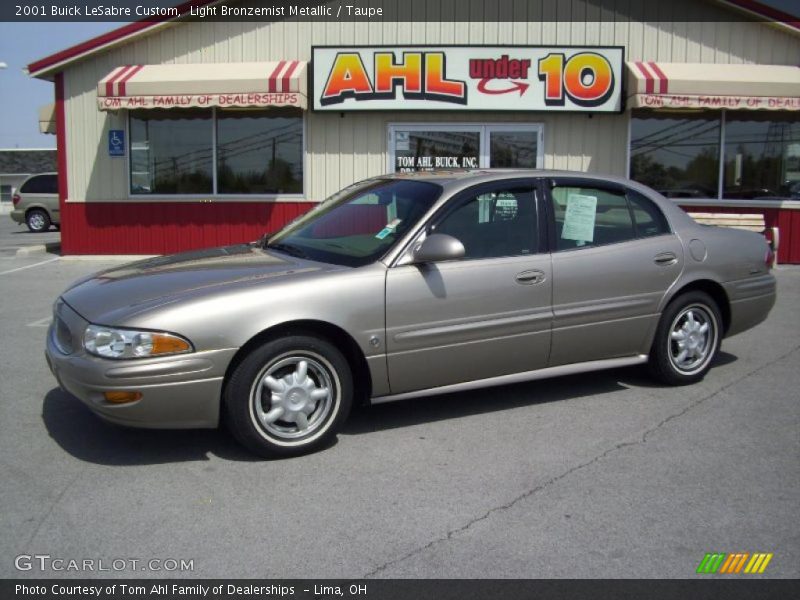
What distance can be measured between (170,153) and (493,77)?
5491 millimetres

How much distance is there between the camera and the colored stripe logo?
10.6 ft

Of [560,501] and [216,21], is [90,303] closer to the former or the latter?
[560,501]

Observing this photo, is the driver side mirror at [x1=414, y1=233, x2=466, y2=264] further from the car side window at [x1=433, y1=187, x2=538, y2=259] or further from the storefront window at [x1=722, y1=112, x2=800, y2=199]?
the storefront window at [x1=722, y1=112, x2=800, y2=199]

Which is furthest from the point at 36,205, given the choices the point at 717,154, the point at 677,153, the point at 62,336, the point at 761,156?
the point at 62,336

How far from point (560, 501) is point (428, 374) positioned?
120 cm

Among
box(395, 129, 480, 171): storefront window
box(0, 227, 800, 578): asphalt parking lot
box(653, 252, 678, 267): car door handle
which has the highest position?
box(395, 129, 480, 171): storefront window

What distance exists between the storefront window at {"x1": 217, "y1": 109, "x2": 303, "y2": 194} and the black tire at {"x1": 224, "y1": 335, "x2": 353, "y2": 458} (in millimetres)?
9262

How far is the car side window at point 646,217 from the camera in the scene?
18.5ft

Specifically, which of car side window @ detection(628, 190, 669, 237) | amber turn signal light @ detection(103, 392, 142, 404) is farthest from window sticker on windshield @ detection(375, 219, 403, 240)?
car side window @ detection(628, 190, 669, 237)

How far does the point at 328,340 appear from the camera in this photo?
449cm

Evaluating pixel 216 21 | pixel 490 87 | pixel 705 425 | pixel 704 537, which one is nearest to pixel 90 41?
pixel 216 21

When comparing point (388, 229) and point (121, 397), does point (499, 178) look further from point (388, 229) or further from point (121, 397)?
point (121, 397)
